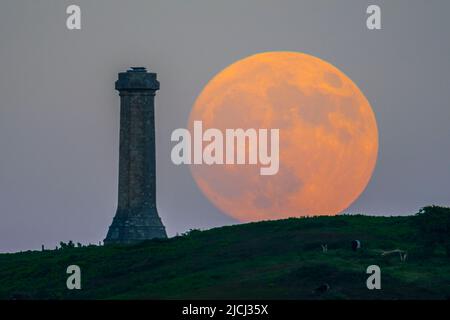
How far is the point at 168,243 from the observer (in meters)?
112

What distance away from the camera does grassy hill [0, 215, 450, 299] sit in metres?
91.1

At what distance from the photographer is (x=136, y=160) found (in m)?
123

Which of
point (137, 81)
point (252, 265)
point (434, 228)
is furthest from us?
point (137, 81)

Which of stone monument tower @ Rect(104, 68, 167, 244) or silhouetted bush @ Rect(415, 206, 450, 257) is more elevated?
stone monument tower @ Rect(104, 68, 167, 244)

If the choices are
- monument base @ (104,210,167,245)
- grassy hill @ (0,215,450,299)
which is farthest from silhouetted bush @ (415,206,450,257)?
monument base @ (104,210,167,245)

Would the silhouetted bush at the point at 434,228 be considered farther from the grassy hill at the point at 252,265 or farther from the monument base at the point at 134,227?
the monument base at the point at 134,227

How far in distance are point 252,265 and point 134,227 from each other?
2534cm

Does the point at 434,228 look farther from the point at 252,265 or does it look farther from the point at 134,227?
the point at 134,227

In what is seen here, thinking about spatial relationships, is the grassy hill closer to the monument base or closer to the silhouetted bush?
the silhouetted bush

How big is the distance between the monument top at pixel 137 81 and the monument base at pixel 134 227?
8.70 m

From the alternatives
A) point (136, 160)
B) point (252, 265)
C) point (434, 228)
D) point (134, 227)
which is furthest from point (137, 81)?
point (434, 228)

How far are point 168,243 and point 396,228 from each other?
1479 cm
